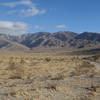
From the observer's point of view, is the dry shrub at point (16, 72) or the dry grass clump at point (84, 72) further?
the dry grass clump at point (84, 72)

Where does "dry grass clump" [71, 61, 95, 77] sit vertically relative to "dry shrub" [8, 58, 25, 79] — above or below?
below

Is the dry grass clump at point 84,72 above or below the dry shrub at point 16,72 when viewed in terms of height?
below

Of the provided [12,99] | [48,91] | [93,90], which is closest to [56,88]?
[48,91]

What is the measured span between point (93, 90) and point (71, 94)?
5.94 feet

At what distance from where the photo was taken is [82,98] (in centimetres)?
944

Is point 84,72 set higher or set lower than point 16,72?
lower

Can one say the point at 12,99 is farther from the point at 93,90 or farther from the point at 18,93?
the point at 93,90

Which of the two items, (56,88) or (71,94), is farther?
(56,88)

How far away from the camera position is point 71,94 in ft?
34.6

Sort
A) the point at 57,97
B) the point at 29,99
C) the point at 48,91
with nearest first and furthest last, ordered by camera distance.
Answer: the point at 29,99, the point at 57,97, the point at 48,91

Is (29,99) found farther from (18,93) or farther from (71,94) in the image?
(71,94)

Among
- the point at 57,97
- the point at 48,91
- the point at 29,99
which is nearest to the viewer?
the point at 29,99

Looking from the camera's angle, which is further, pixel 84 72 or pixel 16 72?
pixel 84 72

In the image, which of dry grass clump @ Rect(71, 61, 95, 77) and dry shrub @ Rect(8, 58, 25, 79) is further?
dry grass clump @ Rect(71, 61, 95, 77)
